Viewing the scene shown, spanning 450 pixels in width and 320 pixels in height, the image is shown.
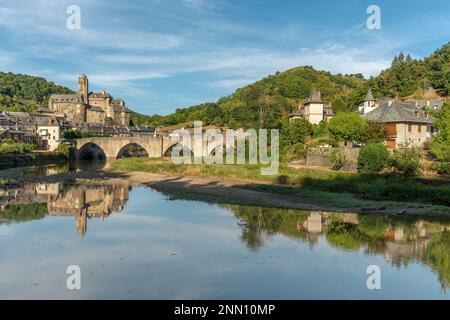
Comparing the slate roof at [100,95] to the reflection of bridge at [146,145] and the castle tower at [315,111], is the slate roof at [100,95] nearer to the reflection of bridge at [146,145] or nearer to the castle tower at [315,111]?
the reflection of bridge at [146,145]

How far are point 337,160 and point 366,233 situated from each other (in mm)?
20026

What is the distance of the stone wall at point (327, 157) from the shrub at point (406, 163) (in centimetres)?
392

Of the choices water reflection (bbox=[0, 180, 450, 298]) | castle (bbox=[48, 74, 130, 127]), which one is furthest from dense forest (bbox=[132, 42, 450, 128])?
water reflection (bbox=[0, 180, 450, 298])

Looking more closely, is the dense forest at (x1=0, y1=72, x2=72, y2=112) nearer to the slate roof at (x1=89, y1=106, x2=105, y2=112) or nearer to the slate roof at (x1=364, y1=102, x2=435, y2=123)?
the slate roof at (x1=89, y1=106, x2=105, y2=112)

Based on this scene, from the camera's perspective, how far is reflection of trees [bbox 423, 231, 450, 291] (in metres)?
16.1

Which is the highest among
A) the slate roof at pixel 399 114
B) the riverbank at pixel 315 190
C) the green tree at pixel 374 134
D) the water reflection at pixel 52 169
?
the slate roof at pixel 399 114

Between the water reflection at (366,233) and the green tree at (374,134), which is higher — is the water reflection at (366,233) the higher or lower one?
the lower one

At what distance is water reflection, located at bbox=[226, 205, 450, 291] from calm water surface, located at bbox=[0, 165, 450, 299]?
6 cm

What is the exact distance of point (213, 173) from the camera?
4722cm

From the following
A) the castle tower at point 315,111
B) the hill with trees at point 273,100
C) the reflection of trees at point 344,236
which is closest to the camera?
the reflection of trees at point 344,236

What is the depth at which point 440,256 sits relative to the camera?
1859 cm

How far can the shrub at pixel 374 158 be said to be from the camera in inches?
1501

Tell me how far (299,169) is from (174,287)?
2962 centimetres

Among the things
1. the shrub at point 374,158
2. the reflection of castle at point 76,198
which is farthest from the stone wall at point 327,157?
the reflection of castle at point 76,198
